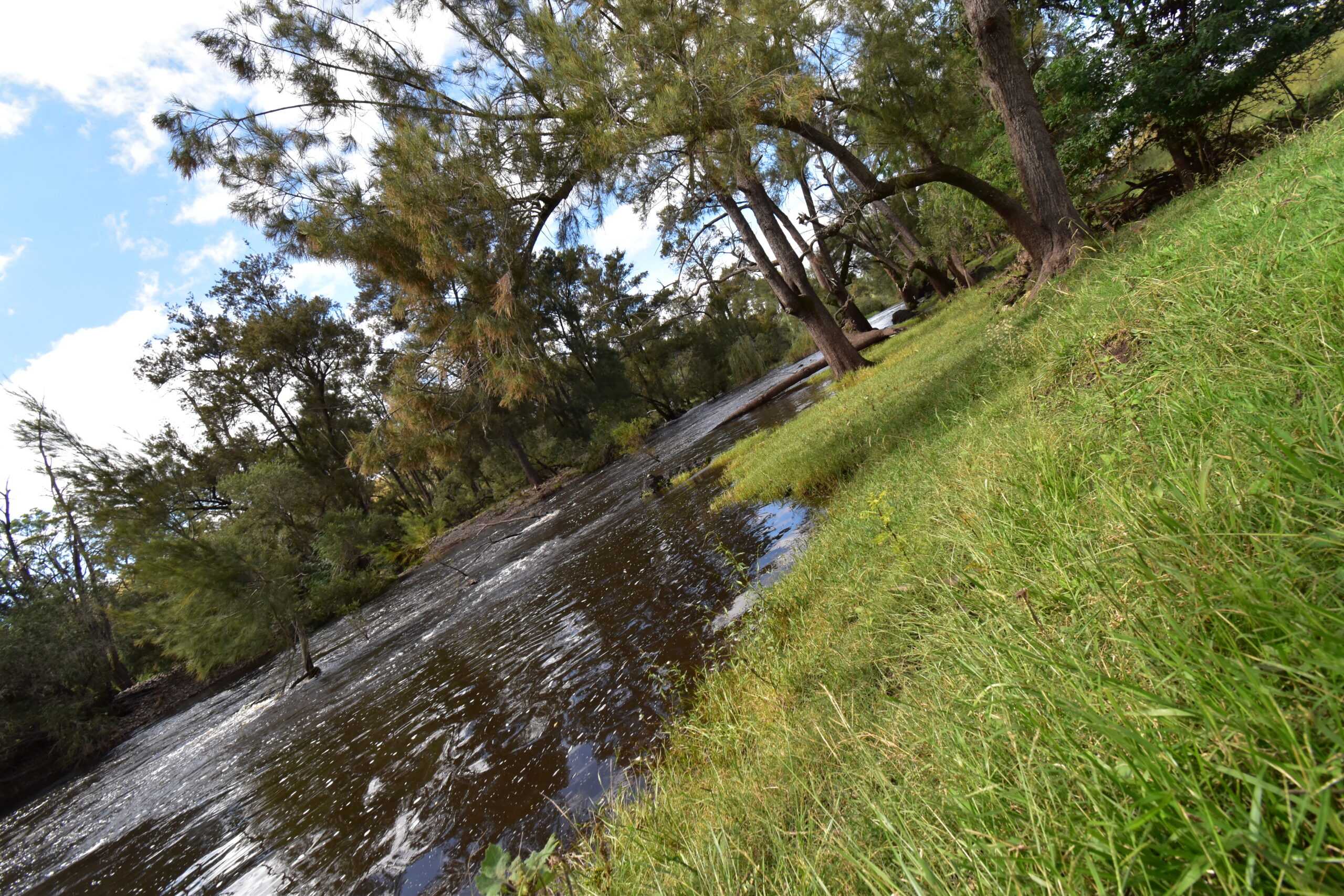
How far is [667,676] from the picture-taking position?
4055 mm

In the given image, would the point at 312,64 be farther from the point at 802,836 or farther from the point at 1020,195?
the point at 1020,195

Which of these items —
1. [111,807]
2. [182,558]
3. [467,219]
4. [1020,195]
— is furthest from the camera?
[1020,195]

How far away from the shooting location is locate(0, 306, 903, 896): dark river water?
3689 millimetres

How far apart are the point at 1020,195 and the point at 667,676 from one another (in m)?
12.6

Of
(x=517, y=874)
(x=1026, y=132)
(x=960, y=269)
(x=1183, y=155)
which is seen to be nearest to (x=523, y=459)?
(x=960, y=269)

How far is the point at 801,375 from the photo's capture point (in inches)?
777

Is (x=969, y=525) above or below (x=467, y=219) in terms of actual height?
below

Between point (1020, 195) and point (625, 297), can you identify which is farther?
point (625, 297)

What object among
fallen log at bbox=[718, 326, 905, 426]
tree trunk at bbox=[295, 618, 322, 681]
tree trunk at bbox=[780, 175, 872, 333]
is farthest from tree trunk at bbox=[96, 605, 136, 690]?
tree trunk at bbox=[780, 175, 872, 333]

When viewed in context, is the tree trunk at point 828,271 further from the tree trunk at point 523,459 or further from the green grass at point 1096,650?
the tree trunk at point 523,459

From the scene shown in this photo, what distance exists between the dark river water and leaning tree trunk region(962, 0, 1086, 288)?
5.17 m

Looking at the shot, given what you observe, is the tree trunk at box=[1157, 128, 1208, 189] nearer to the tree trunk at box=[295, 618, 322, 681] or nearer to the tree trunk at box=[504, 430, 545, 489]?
the tree trunk at box=[295, 618, 322, 681]

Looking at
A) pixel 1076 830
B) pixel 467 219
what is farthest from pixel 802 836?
pixel 467 219

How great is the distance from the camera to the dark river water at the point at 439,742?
3689 mm
